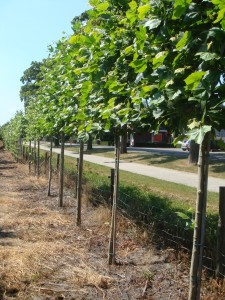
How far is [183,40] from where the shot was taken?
229 cm

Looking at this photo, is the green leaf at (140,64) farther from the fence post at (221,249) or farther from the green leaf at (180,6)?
the fence post at (221,249)

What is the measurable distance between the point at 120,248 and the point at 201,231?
10.9 feet

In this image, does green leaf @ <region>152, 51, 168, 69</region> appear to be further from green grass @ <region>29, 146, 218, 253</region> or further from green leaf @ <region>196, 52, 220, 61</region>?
green grass @ <region>29, 146, 218, 253</region>

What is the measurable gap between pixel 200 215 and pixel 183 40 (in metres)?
1.47

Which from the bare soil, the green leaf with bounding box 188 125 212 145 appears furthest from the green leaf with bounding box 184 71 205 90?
the bare soil

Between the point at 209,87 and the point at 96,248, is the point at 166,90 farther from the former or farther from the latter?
the point at 96,248

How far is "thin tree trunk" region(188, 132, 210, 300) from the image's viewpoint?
121 inches

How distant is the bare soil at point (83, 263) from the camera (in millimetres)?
4664

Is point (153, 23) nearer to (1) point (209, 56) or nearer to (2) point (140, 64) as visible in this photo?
(2) point (140, 64)

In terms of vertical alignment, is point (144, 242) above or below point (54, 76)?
below

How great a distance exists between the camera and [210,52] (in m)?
2.28

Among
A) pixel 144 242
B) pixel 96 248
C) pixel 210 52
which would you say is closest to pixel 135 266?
pixel 144 242

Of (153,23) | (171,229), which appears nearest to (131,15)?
(153,23)

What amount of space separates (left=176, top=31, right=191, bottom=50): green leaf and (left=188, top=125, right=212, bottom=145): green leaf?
50cm
